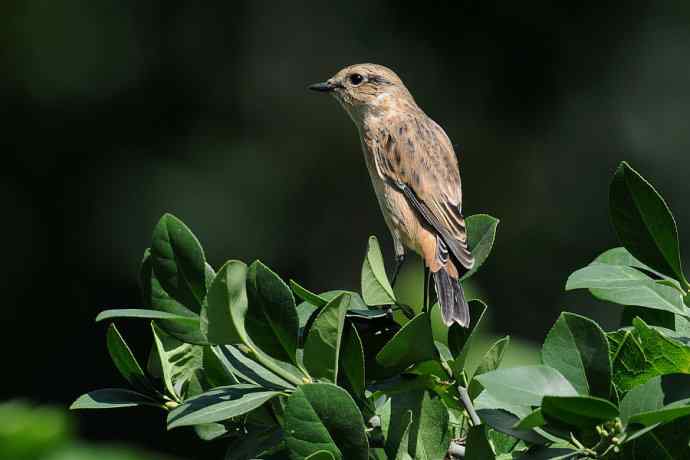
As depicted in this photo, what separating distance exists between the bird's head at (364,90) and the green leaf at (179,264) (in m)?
2.57

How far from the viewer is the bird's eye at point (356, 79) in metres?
3.87

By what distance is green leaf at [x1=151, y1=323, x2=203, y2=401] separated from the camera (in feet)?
4.42

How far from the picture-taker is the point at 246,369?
1232mm

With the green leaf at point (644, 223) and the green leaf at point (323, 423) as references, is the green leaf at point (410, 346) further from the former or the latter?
the green leaf at point (644, 223)

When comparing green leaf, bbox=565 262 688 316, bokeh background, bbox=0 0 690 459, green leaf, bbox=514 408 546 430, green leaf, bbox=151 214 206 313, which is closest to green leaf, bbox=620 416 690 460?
green leaf, bbox=514 408 546 430

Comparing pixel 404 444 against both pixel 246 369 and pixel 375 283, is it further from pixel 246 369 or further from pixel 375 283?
pixel 375 283

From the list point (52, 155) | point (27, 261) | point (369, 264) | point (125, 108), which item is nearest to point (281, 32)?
point (125, 108)

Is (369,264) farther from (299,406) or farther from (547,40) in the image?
(547,40)

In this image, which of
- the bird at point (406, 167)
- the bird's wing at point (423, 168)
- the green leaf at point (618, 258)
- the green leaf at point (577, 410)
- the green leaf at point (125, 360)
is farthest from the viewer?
the bird's wing at point (423, 168)

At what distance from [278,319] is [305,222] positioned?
5.33 metres

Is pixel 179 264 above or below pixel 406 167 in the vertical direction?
above

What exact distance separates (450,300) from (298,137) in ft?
16.2

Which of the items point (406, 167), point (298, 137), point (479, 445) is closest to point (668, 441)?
point (479, 445)

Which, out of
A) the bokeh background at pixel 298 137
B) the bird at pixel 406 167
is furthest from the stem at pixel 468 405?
the bokeh background at pixel 298 137
